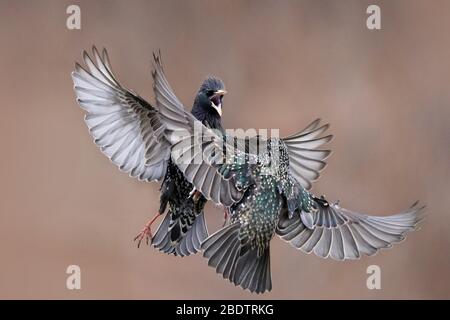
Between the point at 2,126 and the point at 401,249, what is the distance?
1.76 m

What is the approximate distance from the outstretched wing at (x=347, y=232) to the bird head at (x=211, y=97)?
22 cm

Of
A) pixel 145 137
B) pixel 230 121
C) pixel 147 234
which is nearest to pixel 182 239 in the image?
pixel 147 234

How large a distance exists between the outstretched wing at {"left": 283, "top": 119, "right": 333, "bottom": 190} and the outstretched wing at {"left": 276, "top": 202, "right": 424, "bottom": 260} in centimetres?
7

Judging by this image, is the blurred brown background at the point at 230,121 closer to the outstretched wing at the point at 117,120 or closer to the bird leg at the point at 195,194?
the outstretched wing at the point at 117,120

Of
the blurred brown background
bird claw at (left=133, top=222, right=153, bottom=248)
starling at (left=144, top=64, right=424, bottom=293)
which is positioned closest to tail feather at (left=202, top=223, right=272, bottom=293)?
starling at (left=144, top=64, right=424, bottom=293)

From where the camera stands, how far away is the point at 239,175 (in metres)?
1.39

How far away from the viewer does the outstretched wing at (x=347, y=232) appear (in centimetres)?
147

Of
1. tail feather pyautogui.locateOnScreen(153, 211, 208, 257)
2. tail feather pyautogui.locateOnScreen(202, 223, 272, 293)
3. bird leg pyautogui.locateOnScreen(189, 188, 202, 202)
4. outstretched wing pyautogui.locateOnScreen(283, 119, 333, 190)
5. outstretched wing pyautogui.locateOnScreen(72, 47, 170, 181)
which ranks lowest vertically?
tail feather pyautogui.locateOnScreen(202, 223, 272, 293)

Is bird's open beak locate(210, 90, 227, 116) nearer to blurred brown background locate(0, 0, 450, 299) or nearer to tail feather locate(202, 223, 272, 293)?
tail feather locate(202, 223, 272, 293)

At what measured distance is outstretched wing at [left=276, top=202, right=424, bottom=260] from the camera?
147 cm

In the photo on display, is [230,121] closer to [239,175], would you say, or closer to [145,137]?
[145,137]

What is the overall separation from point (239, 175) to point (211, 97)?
223mm

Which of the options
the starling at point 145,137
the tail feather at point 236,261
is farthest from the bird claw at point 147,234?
the tail feather at point 236,261

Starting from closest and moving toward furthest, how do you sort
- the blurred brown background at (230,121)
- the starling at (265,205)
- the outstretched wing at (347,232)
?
the starling at (265,205) < the outstretched wing at (347,232) < the blurred brown background at (230,121)
